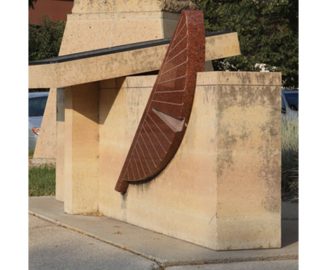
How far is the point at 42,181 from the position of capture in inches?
473

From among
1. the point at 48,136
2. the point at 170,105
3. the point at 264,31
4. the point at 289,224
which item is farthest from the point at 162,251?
the point at 264,31

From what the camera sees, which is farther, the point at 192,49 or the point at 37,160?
the point at 37,160

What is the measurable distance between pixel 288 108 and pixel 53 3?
2172 cm

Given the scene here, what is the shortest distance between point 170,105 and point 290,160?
4513mm

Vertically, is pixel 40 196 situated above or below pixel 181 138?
below

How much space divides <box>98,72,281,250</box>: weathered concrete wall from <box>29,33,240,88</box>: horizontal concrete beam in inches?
57.4

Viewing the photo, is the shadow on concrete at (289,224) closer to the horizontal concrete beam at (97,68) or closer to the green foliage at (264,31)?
the horizontal concrete beam at (97,68)

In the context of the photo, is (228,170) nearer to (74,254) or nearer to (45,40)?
(74,254)

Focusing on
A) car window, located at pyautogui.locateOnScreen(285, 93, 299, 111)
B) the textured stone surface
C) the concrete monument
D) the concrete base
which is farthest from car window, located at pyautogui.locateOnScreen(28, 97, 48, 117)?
the concrete base

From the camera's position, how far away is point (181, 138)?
725cm

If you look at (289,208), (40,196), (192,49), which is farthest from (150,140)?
(40,196)

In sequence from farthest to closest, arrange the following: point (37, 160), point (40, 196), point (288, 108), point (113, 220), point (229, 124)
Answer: point (288, 108) → point (37, 160) → point (40, 196) → point (113, 220) → point (229, 124)

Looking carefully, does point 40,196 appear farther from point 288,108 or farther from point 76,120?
point 288,108

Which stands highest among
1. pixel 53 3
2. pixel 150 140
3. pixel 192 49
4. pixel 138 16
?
pixel 53 3
